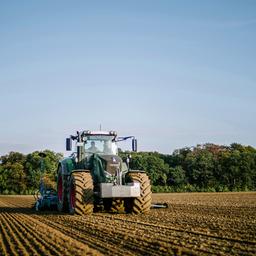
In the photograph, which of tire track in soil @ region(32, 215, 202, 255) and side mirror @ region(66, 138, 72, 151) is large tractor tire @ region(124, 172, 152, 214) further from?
tire track in soil @ region(32, 215, 202, 255)

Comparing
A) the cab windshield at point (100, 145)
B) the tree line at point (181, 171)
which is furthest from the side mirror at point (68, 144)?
the tree line at point (181, 171)

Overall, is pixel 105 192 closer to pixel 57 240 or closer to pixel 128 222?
pixel 128 222

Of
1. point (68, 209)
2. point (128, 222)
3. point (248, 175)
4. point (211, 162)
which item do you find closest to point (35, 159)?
point (211, 162)

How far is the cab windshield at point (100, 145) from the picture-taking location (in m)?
16.0

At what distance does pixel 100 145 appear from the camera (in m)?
16.1

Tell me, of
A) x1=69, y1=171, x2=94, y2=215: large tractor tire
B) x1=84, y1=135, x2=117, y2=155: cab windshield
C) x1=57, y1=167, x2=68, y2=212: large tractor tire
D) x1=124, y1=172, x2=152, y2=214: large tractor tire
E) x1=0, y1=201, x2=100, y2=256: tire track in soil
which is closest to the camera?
x1=0, y1=201, x2=100, y2=256: tire track in soil

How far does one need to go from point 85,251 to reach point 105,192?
6.59 m

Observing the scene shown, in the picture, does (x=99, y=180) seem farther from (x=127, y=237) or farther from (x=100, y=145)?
(x=127, y=237)

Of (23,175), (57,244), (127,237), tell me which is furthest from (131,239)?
(23,175)

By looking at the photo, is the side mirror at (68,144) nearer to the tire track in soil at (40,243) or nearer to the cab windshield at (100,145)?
the cab windshield at (100,145)

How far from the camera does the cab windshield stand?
15972 mm

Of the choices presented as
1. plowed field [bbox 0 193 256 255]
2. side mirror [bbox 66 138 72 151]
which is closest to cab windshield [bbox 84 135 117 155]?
side mirror [bbox 66 138 72 151]

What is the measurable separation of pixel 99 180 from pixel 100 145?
5.21ft

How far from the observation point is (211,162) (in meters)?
78.8
